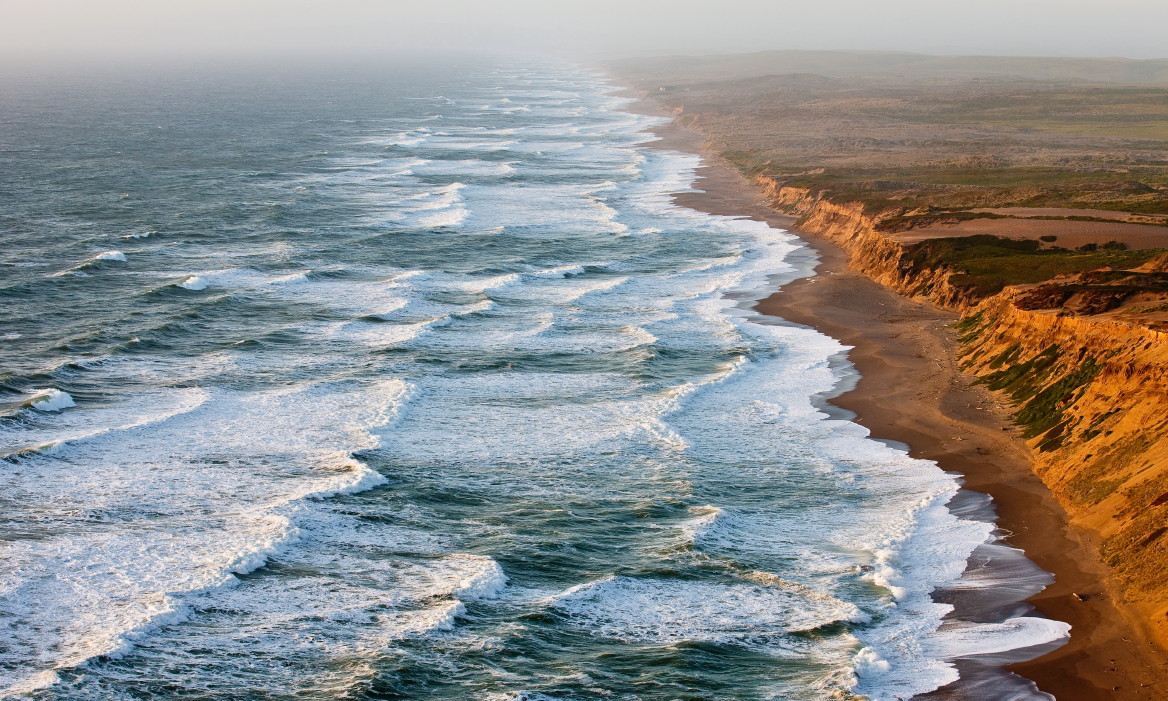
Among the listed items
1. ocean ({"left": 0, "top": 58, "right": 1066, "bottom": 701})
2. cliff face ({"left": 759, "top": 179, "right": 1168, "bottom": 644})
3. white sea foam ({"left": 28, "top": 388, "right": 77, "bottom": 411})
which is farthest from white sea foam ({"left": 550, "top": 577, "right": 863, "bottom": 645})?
white sea foam ({"left": 28, "top": 388, "right": 77, "bottom": 411})

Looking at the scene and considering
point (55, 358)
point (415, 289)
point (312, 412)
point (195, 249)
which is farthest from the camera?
point (195, 249)

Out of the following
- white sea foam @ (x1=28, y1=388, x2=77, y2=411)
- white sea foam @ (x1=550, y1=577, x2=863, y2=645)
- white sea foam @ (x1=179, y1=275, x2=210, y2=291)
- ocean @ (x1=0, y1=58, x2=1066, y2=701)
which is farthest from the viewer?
white sea foam @ (x1=179, y1=275, x2=210, y2=291)

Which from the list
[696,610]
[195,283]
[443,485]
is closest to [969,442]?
[696,610]

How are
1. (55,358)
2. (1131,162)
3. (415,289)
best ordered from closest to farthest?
(55,358), (415,289), (1131,162)

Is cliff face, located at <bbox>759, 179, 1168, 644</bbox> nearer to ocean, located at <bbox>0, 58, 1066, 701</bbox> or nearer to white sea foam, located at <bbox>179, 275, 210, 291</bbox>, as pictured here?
ocean, located at <bbox>0, 58, 1066, 701</bbox>

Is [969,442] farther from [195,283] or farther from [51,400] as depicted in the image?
[195,283]

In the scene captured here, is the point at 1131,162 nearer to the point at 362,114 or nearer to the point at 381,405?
A: the point at 381,405

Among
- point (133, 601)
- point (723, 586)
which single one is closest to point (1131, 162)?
point (723, 586)
